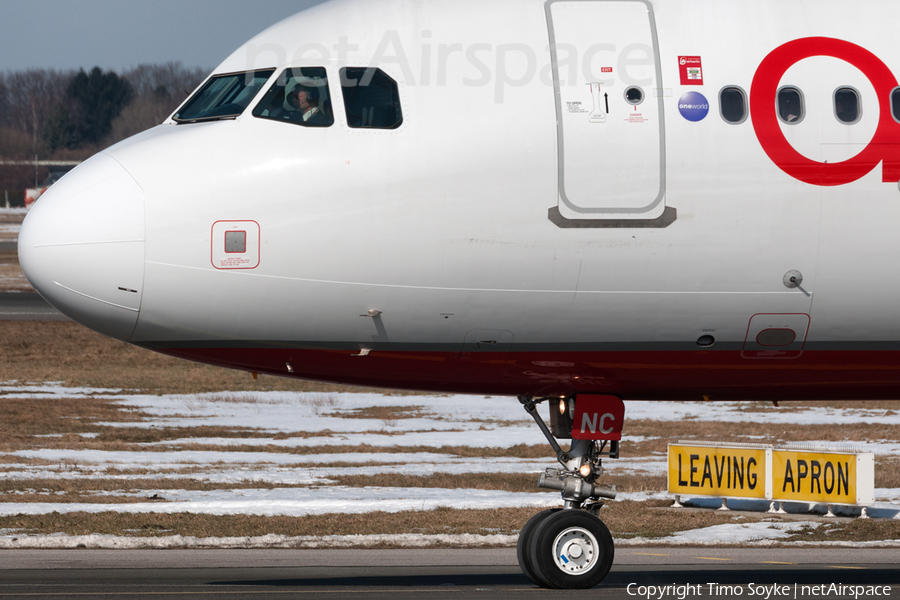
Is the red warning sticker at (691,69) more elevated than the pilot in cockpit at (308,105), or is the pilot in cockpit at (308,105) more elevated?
the red warning sticker at (691,69)

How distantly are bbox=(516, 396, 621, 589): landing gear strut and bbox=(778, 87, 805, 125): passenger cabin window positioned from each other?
3.68m

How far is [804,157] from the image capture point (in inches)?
416

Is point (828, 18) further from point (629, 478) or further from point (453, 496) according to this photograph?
point (629, 478)

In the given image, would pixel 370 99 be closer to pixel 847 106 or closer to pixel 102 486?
pixel 847 106

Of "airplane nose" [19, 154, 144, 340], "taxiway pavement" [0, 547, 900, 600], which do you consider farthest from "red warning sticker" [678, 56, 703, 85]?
"taxiway pavement" [0, 547, 900, 600]

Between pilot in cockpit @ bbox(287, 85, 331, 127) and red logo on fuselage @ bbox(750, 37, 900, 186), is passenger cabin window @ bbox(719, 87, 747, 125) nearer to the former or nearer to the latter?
red logo on fuselage @ bbox(750, 37, 900, 186)

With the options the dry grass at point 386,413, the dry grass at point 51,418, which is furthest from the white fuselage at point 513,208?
the dry grass at point 386,413

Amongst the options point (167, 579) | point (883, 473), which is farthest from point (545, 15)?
point (883, 473)

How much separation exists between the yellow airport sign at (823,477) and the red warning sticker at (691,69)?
10.8 meters

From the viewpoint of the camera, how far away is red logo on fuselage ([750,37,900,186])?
1055cm

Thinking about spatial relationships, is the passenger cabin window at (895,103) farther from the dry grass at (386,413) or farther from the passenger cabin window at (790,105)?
the dry grass at (386,413)

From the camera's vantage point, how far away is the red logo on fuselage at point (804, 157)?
34.6 ft

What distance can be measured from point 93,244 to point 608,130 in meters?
4.60

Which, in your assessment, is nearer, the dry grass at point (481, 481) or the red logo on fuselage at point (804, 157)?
the red logo on fuselage at point (804, 157)
